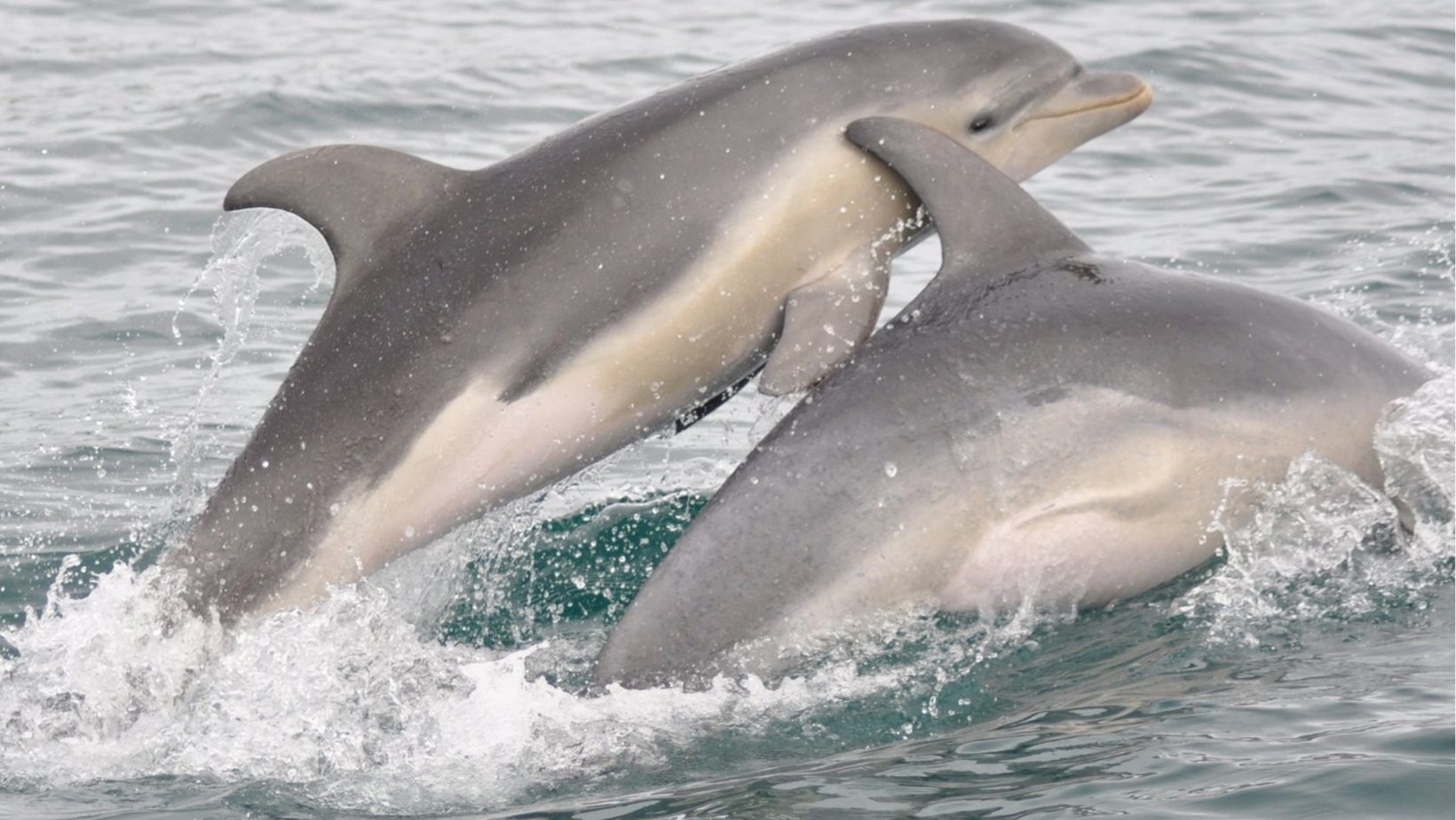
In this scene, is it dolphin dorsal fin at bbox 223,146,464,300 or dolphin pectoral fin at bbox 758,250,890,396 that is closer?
dolphin pectoral fin at bbox 758,250,890,396

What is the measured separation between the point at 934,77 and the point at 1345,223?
7.13m

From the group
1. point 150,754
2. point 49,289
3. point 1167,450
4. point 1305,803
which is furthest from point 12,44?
point 1305,803

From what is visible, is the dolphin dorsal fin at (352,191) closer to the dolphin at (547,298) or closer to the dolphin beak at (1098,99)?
the dolphin at (547,298)

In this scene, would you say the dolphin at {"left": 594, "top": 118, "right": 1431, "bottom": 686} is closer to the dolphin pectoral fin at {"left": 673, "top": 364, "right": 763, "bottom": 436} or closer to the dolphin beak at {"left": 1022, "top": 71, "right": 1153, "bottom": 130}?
the dolphin pectoral fin at {"left": 673, "top": 364, "right": 763, "bottom": 436}

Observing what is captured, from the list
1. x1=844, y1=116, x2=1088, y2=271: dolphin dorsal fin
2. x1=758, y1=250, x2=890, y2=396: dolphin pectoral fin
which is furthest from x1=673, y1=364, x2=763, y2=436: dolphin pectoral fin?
x1=844, y1=116, x2=1088, y2=271: dolphin dorsal fin

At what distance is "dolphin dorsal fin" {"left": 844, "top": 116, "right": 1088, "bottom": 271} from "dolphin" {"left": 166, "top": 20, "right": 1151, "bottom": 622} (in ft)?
0.73

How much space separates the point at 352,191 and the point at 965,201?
2.02 m

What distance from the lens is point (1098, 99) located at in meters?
7.05

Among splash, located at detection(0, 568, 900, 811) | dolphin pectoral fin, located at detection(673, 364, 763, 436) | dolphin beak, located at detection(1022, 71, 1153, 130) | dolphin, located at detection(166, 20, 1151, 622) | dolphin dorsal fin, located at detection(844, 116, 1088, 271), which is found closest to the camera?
splash, located at detection(0, 568, 900, 811)

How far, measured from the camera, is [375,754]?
5.73 m

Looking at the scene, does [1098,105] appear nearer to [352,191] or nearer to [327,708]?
[352,191]

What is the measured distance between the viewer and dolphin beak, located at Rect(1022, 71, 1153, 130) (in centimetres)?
704

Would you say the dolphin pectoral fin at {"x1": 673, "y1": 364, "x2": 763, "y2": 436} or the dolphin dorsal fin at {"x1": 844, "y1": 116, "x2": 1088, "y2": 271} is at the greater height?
the dolphin dorsal fin at {"x1": 844, "y1": 116, "x2": 1088, "y2": 271}

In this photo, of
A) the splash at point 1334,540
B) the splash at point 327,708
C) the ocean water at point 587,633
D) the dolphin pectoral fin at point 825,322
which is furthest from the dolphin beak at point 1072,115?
the splash at point 327,708
